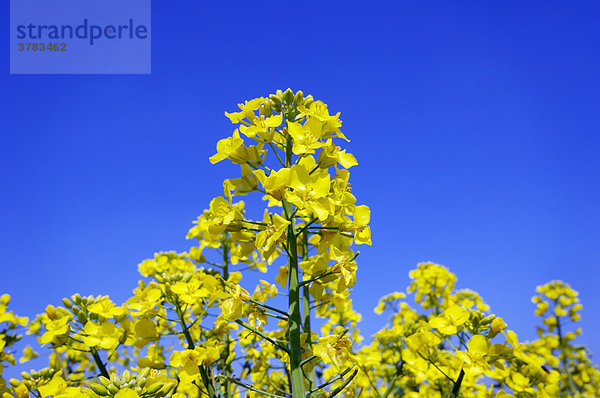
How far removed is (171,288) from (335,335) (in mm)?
1177

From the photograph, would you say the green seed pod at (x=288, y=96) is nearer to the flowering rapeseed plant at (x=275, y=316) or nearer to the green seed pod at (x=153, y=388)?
the flowering rapeseed plant at (x=275, y=316)

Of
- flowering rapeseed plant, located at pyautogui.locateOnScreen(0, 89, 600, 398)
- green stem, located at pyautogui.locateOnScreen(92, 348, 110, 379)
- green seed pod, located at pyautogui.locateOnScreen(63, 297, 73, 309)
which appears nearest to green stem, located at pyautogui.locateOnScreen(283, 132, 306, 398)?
flowering rapeseed plant, located at pyautogui.locateOnScreen(0, 89, 600, 398)

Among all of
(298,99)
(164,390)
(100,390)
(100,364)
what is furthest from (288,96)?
(100,364)

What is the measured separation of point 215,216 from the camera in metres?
2.34

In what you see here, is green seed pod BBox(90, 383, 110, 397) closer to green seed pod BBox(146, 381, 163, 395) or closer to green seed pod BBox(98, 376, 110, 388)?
green seed pod BBox(98, 376, 110, 388)

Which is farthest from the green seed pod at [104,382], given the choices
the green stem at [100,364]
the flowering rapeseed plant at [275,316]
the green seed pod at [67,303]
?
the green seed pod at [67,303]

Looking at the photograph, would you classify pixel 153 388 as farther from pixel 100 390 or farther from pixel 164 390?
pixel 100 390

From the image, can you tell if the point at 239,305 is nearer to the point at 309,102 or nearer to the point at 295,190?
the point at 295,190

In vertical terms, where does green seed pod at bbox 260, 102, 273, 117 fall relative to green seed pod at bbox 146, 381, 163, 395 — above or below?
above

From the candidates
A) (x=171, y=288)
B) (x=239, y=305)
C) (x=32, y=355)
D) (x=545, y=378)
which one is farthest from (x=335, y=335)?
(x=32, y=355)

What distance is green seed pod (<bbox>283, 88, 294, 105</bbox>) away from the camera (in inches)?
99.3

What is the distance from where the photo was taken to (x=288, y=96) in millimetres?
2529

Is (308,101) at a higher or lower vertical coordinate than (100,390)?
higher

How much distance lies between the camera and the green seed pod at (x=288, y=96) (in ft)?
8.28
